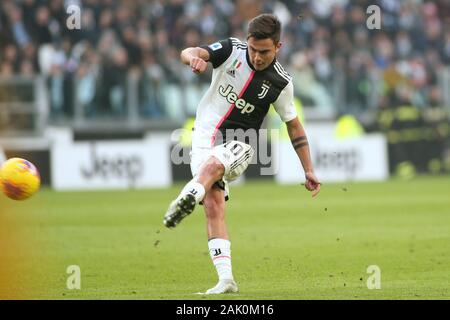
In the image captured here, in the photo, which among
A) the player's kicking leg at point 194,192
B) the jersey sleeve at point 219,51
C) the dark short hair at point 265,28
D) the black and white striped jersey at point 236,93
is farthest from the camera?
the black and white striped jersey at point 236,93

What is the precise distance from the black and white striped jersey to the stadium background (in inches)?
477

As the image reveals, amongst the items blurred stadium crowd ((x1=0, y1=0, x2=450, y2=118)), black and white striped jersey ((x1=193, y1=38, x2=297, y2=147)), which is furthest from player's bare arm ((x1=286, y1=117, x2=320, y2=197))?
blurred stadium crowd ((x1=0, y1=0, x2=450, y2=118))

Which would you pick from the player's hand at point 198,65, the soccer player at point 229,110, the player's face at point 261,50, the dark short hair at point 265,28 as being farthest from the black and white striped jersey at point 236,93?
the player's hand at point 198,65

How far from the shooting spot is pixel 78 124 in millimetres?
24078

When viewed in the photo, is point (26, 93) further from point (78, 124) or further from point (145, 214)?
point (145, 214)

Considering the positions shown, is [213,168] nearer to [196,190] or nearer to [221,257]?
[196,190]

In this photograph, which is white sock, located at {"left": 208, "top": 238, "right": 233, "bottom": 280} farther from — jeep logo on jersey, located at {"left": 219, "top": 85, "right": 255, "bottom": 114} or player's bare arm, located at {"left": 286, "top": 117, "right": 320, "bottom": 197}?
jeep logo on jersey, located at {"left": 219, "top": 85, "right": 255, "bottom": 114}

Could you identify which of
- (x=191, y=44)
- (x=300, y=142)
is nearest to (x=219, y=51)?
(x=300, y=142)

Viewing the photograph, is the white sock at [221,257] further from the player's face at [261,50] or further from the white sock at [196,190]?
the player's face at [261,50]

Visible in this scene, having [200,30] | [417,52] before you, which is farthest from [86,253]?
[417,52]

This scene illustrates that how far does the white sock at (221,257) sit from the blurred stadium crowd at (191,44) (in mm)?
15340

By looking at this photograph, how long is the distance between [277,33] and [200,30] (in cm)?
1806

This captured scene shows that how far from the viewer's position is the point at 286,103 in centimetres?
923

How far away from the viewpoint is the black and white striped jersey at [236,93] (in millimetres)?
9062
